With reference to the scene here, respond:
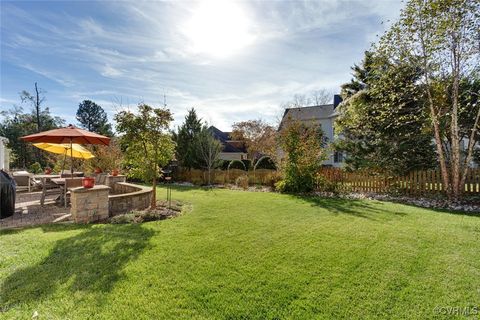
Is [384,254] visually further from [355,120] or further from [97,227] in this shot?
[355,120]

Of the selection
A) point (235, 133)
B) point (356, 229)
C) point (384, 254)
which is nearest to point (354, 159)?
point (356, 229)

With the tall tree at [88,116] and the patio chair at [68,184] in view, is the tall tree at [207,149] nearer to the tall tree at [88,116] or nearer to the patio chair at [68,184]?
the patio chair at [68,184]

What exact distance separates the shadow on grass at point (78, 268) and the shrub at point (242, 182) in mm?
9023

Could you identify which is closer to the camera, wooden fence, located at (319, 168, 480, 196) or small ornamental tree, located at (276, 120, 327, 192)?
wooden fence, located at (319, 168, 480, 196)

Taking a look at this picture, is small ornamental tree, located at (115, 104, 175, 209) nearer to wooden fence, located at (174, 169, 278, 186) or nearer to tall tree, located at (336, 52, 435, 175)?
wooden fence, located at (174, 169, 278, 186)

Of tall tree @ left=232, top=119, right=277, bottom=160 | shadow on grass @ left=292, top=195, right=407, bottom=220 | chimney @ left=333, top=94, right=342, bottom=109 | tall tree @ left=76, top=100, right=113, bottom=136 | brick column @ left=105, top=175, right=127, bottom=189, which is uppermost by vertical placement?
tall tree @ left=76, top=100, right=113, bottom=136

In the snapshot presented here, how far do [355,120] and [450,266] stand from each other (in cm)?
965

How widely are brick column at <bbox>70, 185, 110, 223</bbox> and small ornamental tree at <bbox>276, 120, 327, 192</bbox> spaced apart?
300 inches

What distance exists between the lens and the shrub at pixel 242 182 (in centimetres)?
1358

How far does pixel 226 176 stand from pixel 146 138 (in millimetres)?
8813

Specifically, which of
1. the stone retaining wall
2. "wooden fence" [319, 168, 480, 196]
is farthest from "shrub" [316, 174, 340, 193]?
the stone retaining wall

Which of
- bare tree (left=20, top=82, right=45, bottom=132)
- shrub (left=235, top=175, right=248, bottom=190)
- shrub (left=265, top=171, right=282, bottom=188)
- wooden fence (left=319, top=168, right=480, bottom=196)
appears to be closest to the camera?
wooden fence (left=319, top=168, right=480, bottom=196)

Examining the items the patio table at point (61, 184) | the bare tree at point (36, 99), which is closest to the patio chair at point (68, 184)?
the patio table at point (61, 184)

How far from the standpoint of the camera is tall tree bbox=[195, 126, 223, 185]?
16562 millimetres
